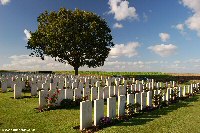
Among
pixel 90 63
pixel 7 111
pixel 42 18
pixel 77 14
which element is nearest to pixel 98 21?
pixel 77 14

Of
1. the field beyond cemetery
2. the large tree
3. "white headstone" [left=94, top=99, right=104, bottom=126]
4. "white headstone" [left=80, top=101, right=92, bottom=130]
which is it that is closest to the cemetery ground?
the field beyond cemetery

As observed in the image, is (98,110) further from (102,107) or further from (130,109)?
(130,109)

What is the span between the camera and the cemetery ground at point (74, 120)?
36.9 ft

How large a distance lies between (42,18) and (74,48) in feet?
30.7

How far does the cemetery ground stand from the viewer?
11258 millimetres

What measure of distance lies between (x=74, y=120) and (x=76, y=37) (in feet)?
108

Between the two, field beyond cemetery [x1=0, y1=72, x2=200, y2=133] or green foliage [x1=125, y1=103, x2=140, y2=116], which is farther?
green foliage [x1=125, y1=103, x2=140, y2=116]

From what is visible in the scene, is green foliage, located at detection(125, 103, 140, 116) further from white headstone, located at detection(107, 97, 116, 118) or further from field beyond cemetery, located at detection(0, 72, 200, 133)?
white headstone, located at detection(107, 97, 116, 118)

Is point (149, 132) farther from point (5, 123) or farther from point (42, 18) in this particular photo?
point (42, 18)

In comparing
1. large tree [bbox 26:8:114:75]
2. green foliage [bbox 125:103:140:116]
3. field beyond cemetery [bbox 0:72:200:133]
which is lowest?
field beyond cemetery [bbox 0:72:200:133]

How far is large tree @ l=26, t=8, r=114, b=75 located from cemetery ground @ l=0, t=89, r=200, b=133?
29505 millimetres

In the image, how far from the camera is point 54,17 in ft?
159

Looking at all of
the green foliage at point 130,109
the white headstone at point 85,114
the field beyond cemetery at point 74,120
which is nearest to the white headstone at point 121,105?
the green foliage at point 130,109

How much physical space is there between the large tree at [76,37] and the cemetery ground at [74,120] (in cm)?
2951
